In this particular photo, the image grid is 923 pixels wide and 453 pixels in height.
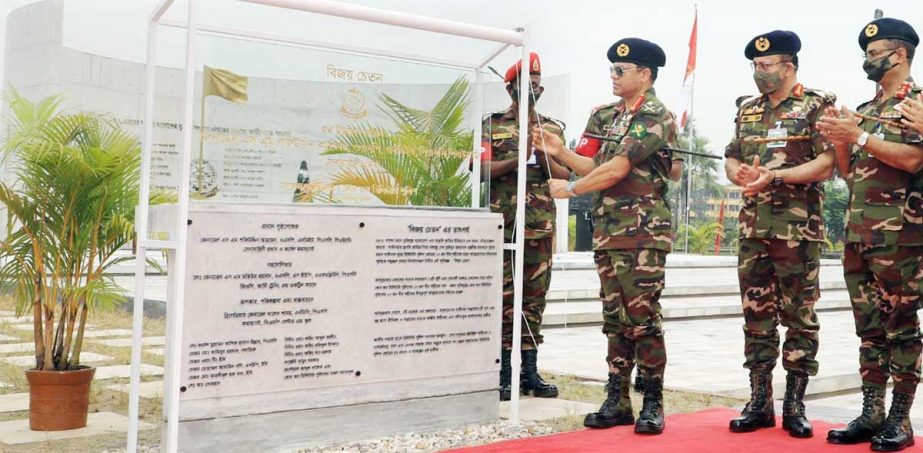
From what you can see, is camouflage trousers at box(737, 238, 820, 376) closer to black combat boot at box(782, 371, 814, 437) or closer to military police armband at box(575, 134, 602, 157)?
black combat boot at box(782, 371, 814, 437)

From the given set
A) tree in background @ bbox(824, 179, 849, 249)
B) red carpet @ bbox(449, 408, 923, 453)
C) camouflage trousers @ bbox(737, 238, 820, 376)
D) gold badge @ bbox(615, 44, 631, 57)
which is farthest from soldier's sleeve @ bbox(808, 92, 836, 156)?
tree in background @ bbox(824, 179, 849, 249)

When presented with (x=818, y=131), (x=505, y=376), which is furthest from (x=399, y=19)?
(x=505, y=376)

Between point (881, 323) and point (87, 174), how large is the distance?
343cm

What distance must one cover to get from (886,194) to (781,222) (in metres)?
0.43

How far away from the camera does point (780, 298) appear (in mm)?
4160

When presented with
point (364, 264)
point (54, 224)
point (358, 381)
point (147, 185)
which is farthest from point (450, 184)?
point (54, 224)

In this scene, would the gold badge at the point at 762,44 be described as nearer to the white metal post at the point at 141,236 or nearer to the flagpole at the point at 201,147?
the flagpole at the point at 201,147

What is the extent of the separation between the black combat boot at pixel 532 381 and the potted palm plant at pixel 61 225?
2279 mm

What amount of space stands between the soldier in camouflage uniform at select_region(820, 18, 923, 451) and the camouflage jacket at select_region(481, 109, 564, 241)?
1.69 meters

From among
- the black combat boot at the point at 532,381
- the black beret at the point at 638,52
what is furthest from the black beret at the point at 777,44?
the black combat boot at the point at 532,381

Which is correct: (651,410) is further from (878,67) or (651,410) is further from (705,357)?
(705,357)

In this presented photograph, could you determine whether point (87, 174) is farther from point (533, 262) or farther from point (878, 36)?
point (878, 36)

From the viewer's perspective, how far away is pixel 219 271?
3537mm

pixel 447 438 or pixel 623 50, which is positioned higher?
pixel 623 50
